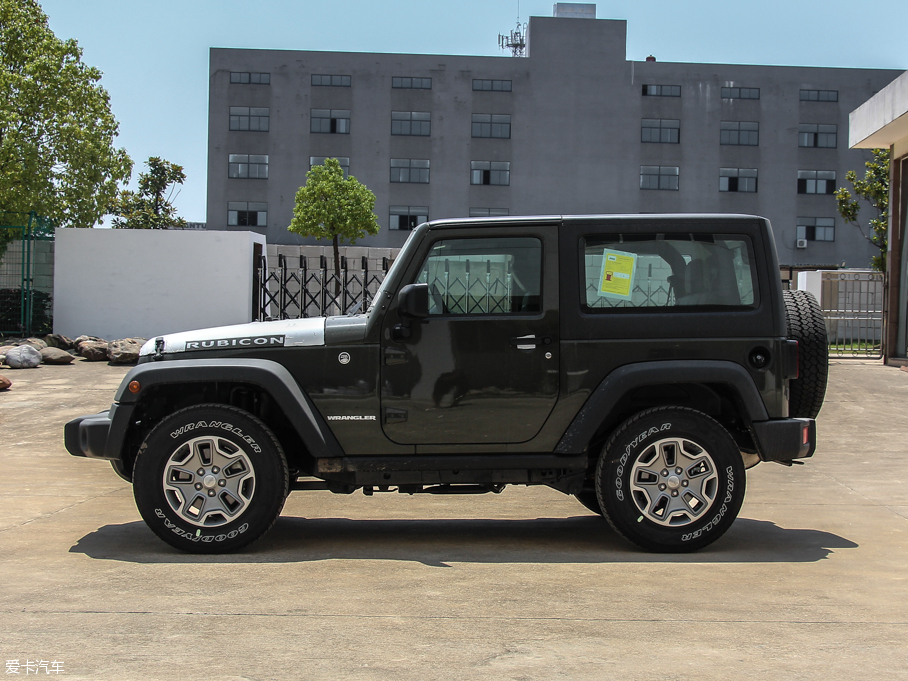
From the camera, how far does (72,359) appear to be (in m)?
19.6

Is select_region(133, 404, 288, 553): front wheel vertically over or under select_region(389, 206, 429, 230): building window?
under

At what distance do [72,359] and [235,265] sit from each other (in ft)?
18.4

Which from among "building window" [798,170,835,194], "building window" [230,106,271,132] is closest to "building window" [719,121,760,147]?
"building window" [798,170,835,194]

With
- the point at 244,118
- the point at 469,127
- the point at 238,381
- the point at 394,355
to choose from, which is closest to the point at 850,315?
the point at 394,355

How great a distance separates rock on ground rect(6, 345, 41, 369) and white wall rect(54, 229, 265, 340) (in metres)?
4.73

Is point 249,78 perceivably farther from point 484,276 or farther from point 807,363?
point 807,363

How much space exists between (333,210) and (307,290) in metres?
17.5

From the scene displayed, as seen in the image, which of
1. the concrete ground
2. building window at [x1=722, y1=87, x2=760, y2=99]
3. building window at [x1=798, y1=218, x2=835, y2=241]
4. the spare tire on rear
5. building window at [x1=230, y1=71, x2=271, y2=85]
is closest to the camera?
the concrete ground

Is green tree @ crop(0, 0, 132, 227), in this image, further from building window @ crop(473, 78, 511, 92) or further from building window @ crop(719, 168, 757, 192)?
building window @ crop(719, 168, 757, 192)

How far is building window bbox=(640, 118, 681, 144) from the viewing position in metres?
57.9

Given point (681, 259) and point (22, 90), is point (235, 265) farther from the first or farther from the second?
point (681, 259)

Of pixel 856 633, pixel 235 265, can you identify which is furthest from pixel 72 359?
pixel 856 633

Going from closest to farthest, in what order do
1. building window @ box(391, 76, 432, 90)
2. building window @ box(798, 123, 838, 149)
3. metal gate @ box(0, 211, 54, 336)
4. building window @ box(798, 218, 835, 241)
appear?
1. metal gate @ box(0, 211, 54, 336)
2. building window @ box(391, 76, 432, 90)
3. building window @ box(798, 123, 838, 149)
4. building window @ box(798, 218, 835, 241)

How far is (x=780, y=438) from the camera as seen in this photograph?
5.53m
